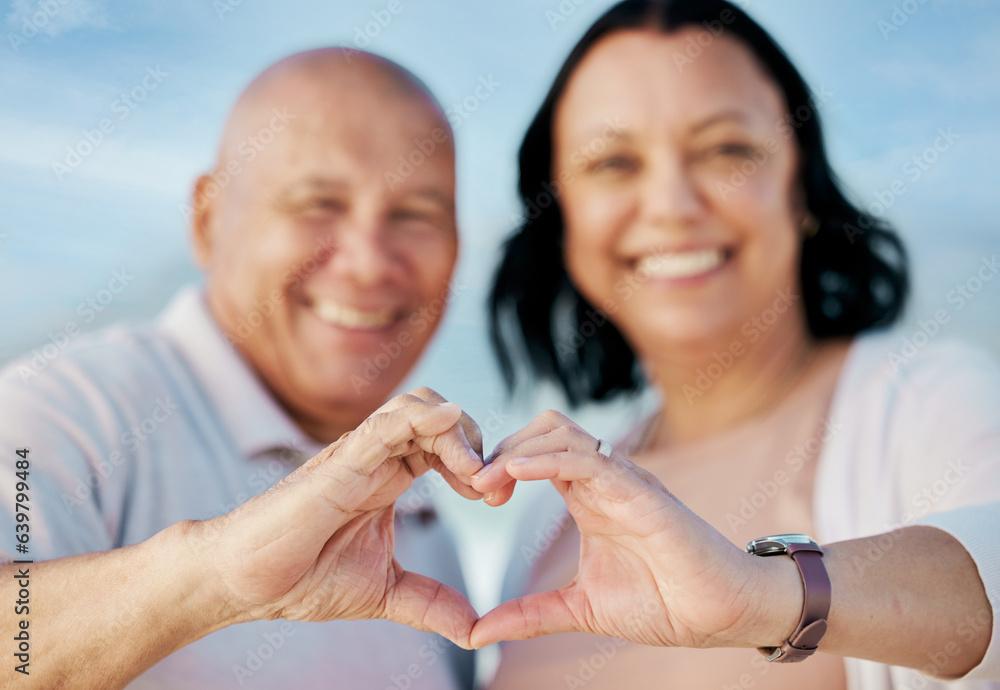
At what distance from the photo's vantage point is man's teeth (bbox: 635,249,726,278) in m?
1.95

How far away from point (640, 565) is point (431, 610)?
0.35 meters

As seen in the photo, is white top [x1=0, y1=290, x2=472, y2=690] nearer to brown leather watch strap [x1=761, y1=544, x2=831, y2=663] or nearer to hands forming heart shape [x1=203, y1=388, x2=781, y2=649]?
hands forming heart shape [x1=203, y1=388, x2=781, y2=649]

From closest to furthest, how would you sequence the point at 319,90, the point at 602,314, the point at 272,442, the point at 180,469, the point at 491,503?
the point at 491,503, the point at 180,469, the point at 272,442, the point at 319,90, the point at 602,314

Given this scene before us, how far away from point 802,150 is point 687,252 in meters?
0.42

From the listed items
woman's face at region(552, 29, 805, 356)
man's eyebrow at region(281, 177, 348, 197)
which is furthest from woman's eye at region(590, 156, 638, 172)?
man's eyebrow at region(281, 177, 348, 197)

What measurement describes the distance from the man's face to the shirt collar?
0.28 feet

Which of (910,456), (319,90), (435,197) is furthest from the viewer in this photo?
(435,197)

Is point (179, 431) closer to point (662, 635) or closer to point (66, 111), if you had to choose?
point (66, 111)

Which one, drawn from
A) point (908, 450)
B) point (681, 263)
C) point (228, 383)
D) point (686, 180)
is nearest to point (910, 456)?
point (908, 450)

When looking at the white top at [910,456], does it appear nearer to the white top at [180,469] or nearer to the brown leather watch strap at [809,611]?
the brown leather watch strap at [809,611]

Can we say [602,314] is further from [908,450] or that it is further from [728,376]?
[908,450]

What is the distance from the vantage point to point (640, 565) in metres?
1.16

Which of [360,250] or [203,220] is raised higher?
[203,220]

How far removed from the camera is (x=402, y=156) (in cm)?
199
